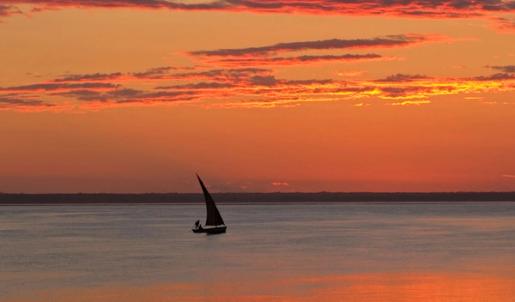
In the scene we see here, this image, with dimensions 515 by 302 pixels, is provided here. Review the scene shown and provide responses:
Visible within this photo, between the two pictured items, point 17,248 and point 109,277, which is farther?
point 17,248

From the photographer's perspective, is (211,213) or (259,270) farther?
(211,213)

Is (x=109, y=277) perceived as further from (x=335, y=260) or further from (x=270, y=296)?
(x=335, y=260)

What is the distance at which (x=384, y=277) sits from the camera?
5122 centimetres

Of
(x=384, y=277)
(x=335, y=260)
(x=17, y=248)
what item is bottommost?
(x=384, y=277)

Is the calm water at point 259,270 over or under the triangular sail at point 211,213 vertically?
under

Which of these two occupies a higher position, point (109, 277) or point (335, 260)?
point (335, 260)

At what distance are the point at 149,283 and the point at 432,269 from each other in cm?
1570

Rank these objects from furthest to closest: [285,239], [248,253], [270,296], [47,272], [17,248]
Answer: [285,239] → [17,248] → [248,253] → [47,272] → [270,296]

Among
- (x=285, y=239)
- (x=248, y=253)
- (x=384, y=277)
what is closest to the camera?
(x=384, y=277)

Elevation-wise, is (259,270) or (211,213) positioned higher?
(211,213)

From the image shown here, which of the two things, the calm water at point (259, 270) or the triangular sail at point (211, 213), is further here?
the triangular sail at point (211, 213)

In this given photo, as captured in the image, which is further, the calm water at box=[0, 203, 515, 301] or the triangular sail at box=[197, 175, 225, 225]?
the triangular sail at box=[197, 175, 225, 225]

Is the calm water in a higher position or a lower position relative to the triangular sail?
lower

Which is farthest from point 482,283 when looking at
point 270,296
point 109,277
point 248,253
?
point 248,253
